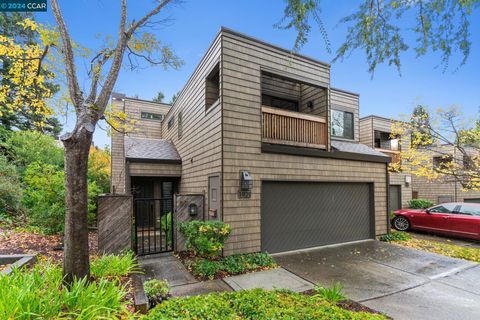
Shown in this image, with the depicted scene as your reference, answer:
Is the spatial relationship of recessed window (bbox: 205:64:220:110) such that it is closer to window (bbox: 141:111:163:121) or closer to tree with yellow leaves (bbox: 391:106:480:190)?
window (bbox: 141:111:163:121)

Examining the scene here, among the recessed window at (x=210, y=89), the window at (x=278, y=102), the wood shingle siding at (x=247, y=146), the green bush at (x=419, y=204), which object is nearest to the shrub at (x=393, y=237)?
the wood shingle siding at (x=247, y=146)

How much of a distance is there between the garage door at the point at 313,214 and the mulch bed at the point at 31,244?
4.78 m

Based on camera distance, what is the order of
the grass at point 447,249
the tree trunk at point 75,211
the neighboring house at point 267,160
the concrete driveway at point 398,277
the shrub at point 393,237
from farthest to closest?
the shrub at point 393,237 < the grass at point 447,249 < the neighboring house at point 267,160 < the concrete driveway at point 398,277 < the tree trunk at point 75,211

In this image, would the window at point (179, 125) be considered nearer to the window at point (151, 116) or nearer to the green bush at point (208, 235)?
the window at point (151, 116)

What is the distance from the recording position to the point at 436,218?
31.6 feet

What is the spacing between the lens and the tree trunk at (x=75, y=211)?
11.5 feet

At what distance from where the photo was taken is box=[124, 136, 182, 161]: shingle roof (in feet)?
32.5

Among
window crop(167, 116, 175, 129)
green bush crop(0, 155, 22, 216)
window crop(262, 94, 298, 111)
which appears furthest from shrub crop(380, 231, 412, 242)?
green bush crop(0, 155, 22, 216)

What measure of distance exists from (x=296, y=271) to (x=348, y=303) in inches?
→ 67.3

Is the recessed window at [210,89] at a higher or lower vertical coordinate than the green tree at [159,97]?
lower

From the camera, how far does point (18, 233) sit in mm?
7078

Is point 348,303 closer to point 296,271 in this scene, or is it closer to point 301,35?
point 296,271

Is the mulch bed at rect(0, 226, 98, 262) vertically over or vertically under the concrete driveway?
over

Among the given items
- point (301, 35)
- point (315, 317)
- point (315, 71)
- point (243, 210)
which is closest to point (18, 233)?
point (243, 210)
